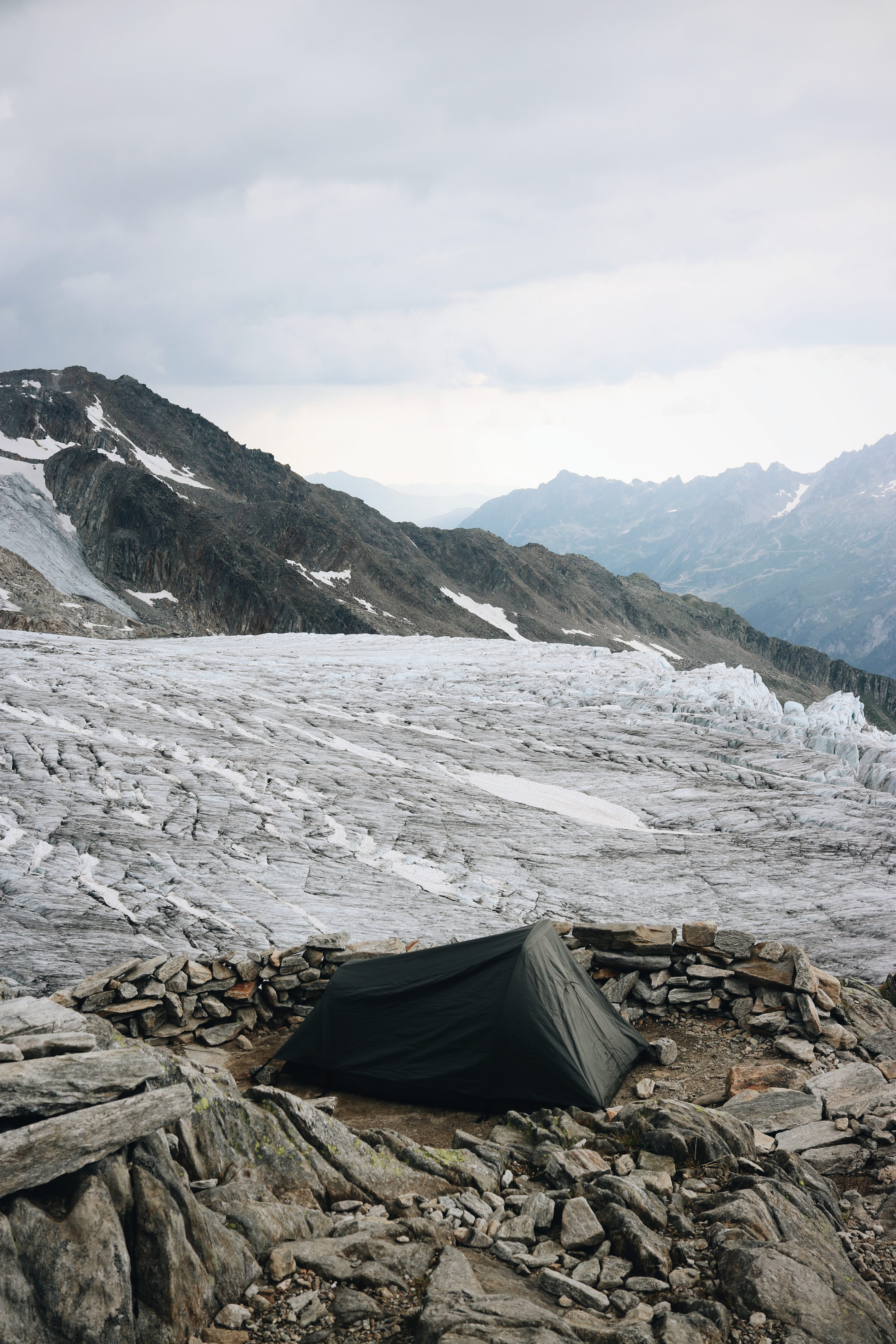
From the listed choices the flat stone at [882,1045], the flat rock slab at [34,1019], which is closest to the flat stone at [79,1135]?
the flat rock slab at [34,1019]

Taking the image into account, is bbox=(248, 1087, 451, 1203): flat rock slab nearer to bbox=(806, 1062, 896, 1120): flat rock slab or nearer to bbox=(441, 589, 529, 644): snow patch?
bbox=(806, 1062, 896, 1120): flat rock slab

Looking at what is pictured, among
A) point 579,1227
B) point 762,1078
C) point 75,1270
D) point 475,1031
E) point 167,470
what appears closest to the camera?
point 75,1270

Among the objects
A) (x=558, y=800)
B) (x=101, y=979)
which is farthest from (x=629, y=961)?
(x=558, y=800)

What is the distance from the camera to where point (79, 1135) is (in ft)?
20.6

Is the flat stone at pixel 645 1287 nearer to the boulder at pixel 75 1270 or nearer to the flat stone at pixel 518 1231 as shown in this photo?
the flat stone at pixel 518 1231

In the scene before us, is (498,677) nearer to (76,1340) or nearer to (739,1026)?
(739,1026)

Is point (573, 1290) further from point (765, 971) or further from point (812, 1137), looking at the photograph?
point (765, 971)

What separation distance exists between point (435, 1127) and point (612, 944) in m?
5.26

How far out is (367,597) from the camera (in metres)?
134

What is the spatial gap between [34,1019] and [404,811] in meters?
14.9

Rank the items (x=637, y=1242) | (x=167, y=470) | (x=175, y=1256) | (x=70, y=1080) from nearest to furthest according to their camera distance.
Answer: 1. (x=175, y=1256)
2. (x=70, y=1080)
3. (x=637, y=1242)
4. (x=167, y=470)

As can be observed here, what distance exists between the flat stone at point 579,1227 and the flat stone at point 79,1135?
3.71 m

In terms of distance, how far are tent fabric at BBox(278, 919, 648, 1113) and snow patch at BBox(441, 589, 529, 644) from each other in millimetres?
138192

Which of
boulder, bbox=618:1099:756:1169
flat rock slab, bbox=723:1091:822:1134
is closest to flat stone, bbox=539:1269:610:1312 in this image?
boulder, bbox=618:1099:756:1169
